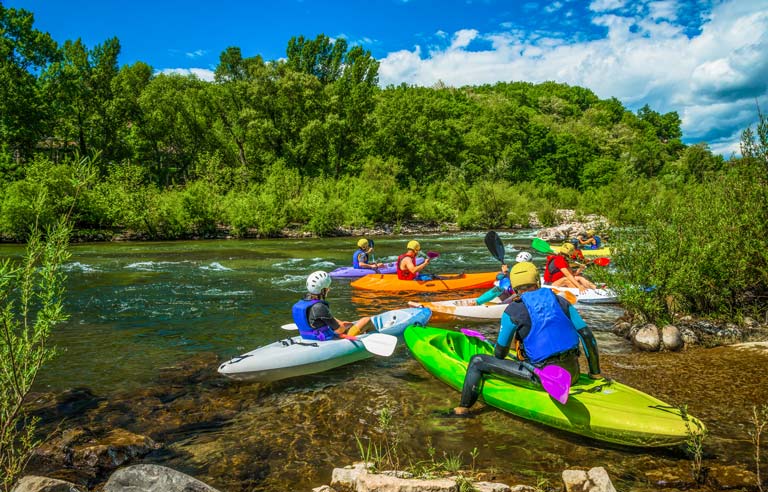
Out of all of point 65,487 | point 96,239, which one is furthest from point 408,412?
point 96,239

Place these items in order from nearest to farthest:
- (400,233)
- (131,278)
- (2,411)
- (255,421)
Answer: (2,411) < (255,421) < (131,278) < (400,233)

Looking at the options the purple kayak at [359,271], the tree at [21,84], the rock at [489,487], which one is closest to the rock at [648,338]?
the rock at [489,487]

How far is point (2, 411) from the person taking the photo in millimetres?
2781

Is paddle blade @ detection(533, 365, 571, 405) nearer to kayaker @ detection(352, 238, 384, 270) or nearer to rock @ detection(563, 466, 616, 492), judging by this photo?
rock @ detection(563, 466, 616, 492)

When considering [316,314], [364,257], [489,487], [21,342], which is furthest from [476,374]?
[364,257]

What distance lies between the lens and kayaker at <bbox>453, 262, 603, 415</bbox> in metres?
3.82

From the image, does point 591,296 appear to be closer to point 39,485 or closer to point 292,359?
point 292,359

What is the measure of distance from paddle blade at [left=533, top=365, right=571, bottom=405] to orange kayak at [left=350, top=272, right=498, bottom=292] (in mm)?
6467

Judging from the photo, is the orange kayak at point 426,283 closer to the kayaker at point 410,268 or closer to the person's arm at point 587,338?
the kayaker at point 410,268

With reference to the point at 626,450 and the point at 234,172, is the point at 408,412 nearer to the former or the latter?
the point at 626,450

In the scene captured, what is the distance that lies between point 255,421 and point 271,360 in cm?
82

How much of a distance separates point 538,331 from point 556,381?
419mm

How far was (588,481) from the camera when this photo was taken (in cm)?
263

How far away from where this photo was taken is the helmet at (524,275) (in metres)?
3.92
